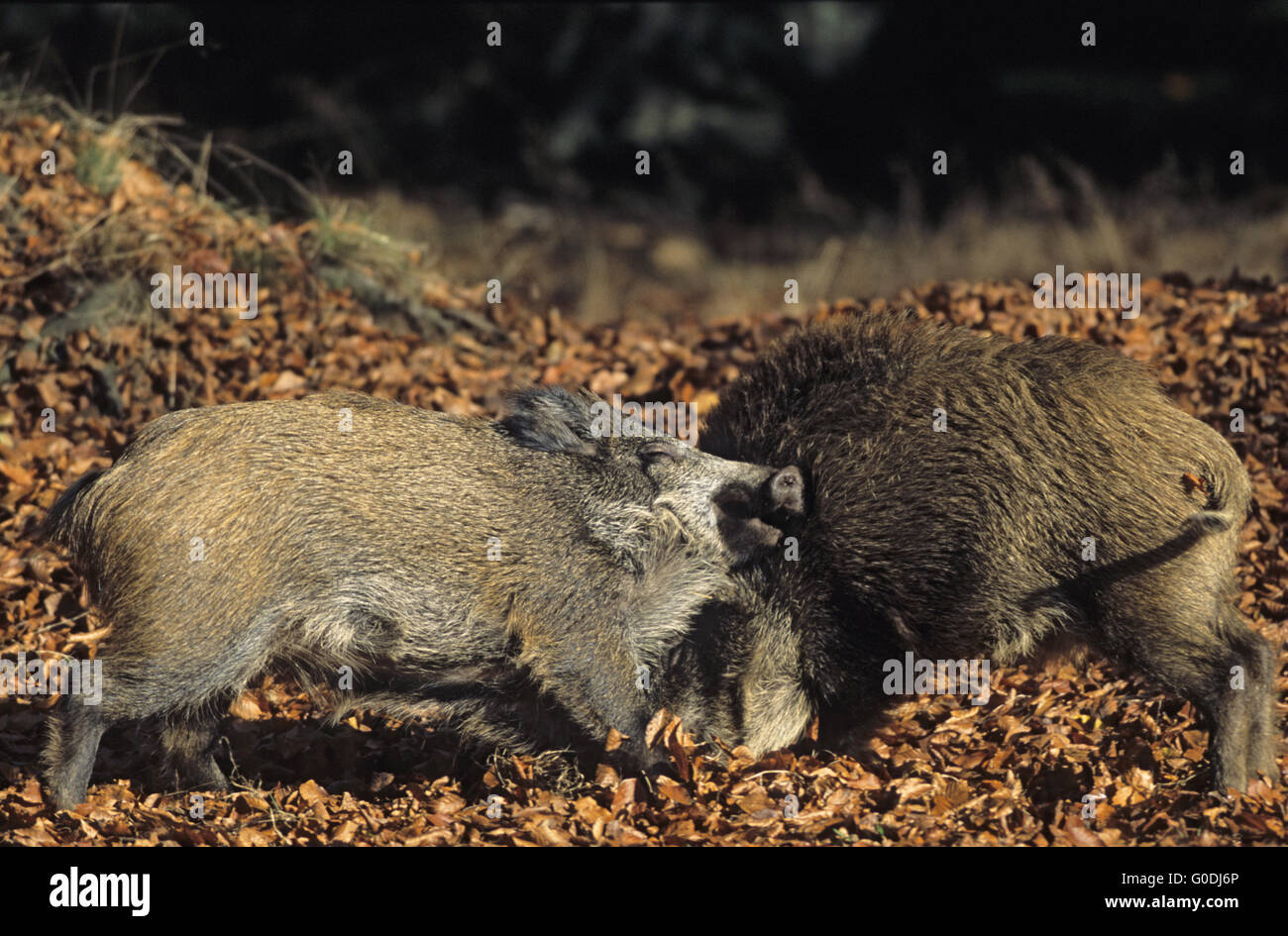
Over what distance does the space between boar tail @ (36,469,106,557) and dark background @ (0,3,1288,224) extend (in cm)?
873

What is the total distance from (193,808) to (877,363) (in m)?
3.08

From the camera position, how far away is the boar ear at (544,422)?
533cm

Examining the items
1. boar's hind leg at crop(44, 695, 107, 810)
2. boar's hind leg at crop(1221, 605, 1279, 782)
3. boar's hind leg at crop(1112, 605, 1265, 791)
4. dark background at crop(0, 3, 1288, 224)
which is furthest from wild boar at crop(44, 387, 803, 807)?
dark background at crop(0, 3, 1288, 224)

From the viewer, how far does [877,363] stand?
5.48m

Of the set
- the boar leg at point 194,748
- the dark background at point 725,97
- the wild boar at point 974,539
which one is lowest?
the boar leg at point 194,748

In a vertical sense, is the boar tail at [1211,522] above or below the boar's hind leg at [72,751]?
above

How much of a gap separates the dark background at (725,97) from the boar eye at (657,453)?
27.1 ft

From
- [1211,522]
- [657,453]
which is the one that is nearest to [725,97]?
[657,453]

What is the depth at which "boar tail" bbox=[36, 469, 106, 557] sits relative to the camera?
468cm

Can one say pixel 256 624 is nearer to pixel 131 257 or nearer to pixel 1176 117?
pixel 131 257

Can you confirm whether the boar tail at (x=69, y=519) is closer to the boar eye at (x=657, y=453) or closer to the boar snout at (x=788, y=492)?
the boar eye at (x=657, y=453)

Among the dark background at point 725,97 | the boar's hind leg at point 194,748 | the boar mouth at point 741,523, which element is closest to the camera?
the boar's hind leg at point 194,748

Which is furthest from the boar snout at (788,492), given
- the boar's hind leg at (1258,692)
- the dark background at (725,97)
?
the dark background at (725,97)

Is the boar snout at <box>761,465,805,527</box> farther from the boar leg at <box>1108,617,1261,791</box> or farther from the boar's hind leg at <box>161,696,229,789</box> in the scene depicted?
the boar's hind leg at <box>161,696,229,789</box>
